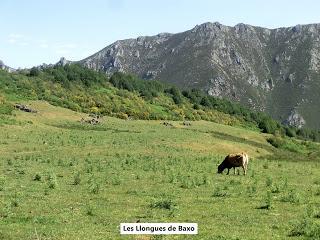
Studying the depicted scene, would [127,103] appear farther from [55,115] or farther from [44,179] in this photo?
→ [44,179]

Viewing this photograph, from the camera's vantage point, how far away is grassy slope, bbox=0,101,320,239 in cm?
1931

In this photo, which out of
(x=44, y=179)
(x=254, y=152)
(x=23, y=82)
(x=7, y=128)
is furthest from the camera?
(x=23, y=82)

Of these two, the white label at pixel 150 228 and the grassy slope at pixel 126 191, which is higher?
the white label at pixel 150 228

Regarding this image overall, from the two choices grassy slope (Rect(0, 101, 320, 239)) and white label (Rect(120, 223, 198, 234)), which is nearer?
white label (Rect(120, 223, 198, 234))

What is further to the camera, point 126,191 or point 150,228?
point 126,191

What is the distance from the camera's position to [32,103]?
89.1 meters

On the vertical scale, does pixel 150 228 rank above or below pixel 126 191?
above

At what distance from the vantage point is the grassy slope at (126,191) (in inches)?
760

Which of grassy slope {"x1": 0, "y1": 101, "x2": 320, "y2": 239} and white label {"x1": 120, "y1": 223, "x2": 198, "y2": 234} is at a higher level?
white label {"x1": 120, "y1": 223, "x2": 198, "y2": 234}

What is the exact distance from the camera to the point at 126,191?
28953 millimetres

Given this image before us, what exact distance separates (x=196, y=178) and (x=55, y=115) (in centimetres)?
5456

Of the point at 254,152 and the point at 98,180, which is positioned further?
the point at 254,152

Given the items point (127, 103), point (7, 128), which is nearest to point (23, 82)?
point (127, 103)

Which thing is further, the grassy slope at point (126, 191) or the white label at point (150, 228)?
the grassy slope at point (126, 191)
